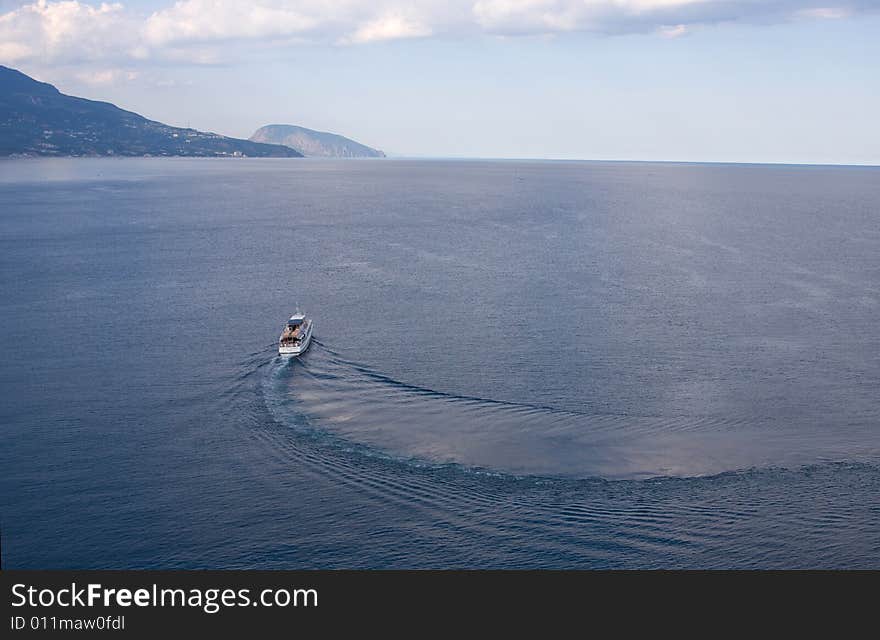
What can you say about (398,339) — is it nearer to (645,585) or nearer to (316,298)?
(316,298)

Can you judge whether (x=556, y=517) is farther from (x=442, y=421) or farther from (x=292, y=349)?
(x=292, y=349)

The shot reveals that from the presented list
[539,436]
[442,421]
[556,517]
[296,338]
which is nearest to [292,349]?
[296,338]

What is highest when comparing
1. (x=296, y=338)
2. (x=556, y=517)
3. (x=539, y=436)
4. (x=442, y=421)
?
(x=296, y=338)

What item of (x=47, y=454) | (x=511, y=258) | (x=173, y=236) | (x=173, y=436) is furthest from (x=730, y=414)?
(x=173, y=236)

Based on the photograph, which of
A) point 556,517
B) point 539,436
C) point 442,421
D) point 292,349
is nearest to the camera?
point 556,517

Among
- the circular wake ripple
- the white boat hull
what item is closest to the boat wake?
the circular wake ripple

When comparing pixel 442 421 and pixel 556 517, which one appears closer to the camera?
pixel 556 517

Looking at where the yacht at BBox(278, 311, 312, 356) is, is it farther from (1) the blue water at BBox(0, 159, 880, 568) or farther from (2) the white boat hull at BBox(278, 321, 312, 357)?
(1) the blue water at BBox(0, 159, 880, 568)
